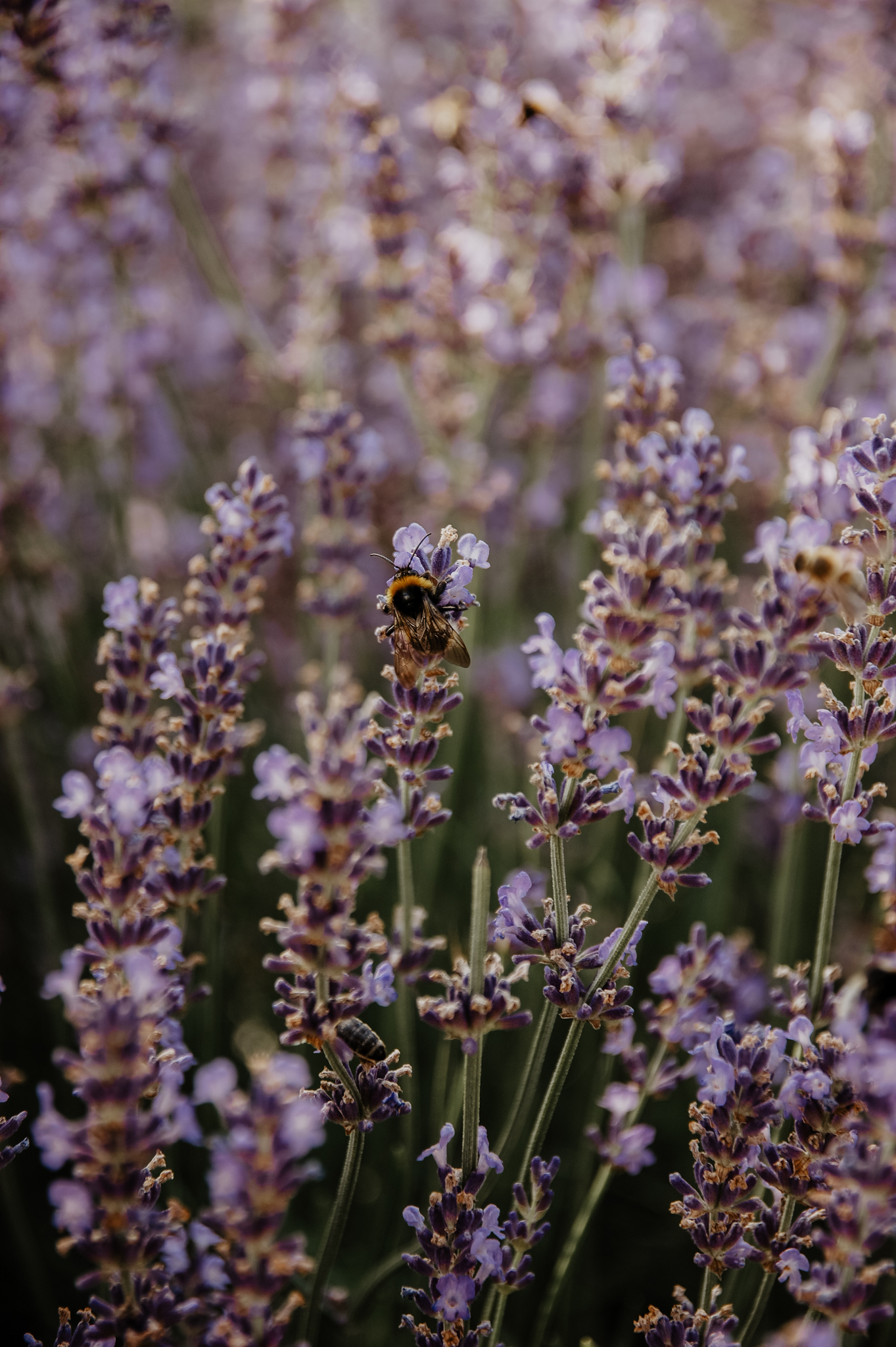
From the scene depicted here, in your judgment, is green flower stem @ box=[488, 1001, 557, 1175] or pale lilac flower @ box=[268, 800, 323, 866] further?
green flower stem @ box=[488, 1001, 557, 1175]

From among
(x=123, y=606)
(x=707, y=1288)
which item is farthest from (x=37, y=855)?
(x=707, y=1288)

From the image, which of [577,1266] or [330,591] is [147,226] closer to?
[330,591]

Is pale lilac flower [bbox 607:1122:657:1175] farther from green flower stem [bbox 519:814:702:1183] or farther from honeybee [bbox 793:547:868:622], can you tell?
honeybee [bbox 793:547:868:622]

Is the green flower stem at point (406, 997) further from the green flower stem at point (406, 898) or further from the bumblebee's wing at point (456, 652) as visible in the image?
the bumblebee's wing at point (456, 652)

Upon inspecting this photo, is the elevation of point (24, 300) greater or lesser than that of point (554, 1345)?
greater

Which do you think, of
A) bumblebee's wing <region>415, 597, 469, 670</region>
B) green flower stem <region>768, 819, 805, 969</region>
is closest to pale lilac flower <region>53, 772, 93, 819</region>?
bumblebee's wing <region>415, 597, 469, 670</region>

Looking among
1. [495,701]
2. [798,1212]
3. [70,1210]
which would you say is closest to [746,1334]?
[798,1212]
